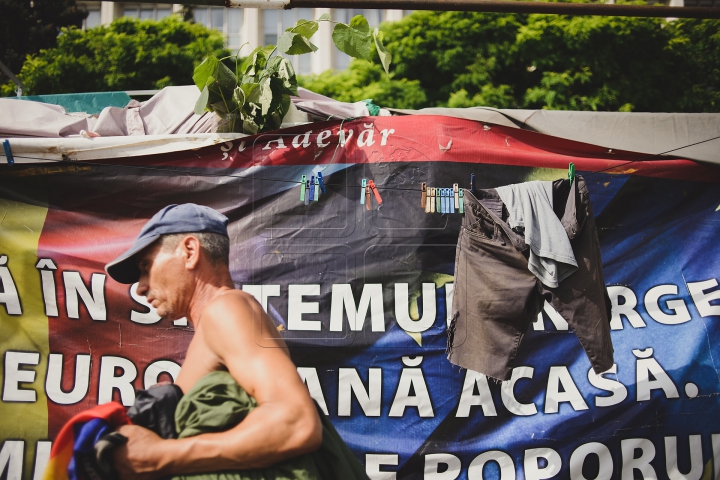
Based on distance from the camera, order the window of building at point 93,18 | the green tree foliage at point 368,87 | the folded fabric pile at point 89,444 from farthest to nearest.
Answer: the window of building at point 93,18
the green tree foliage at point 368,87
the folded fabric pile at point 89,444

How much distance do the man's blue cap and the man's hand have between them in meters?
0.84

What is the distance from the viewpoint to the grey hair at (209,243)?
108 inches

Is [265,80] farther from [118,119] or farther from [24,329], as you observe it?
[24,329]

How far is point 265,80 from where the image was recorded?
11.3 ft

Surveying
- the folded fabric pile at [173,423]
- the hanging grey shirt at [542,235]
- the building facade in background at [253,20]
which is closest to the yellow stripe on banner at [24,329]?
the folded fabric pile at [173,423]

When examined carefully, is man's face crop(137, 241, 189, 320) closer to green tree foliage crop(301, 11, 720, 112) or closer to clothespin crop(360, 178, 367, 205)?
clothespin crop(360, 178, 367, 205)

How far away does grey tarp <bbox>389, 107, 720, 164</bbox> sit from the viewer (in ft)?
11.9

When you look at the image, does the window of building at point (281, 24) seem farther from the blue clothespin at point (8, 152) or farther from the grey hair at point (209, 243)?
the grey hair at point (209, 243)

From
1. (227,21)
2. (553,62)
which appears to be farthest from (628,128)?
(227,21)

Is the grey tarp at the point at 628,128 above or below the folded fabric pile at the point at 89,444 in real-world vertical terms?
above

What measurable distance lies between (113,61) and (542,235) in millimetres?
9718

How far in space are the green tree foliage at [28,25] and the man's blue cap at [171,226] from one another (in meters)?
10.6

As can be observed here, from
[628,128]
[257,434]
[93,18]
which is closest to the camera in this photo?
[257,434]

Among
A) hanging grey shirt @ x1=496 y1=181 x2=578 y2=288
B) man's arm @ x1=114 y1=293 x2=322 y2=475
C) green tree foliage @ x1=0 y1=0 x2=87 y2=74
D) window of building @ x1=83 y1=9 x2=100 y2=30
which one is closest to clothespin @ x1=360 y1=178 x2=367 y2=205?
hanging grey shirt @ x1=496 y1=181 x2=578 y2=288
